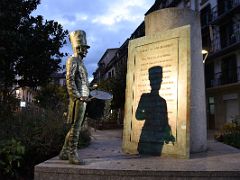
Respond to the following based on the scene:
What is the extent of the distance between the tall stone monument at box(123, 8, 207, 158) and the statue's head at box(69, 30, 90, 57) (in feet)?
6.51

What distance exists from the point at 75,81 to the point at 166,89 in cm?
209

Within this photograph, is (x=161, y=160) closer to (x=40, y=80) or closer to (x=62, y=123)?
(x=62, y=123)

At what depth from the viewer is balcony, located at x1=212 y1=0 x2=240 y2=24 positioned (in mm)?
33344

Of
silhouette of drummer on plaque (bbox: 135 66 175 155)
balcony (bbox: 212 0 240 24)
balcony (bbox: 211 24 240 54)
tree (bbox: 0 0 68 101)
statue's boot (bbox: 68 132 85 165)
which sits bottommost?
statue's boot (bbox: 68 132 85 165)

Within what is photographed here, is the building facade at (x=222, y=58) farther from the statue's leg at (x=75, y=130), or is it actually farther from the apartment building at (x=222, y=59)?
the statue's leg at (x=75, y=130)

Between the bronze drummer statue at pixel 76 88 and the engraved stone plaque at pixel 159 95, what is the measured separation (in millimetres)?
1876

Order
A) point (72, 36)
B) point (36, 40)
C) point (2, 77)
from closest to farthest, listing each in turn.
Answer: point (72, 36)
point (2, 77)
point (36, 40)

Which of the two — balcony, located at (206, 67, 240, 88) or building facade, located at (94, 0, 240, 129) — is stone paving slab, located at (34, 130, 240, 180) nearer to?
building facade, located at (94, 0, 240, 129)

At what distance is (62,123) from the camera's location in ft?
30.2

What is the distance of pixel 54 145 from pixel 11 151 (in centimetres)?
123

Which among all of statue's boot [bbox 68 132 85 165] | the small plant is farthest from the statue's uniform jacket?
the small plant

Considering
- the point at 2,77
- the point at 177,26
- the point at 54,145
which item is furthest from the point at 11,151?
the point at 2,77

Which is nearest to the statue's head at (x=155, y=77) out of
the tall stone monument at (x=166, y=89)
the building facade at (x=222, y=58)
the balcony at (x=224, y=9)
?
the tall stone monument at (x=166, y=89)

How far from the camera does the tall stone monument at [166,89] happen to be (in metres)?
7.27
